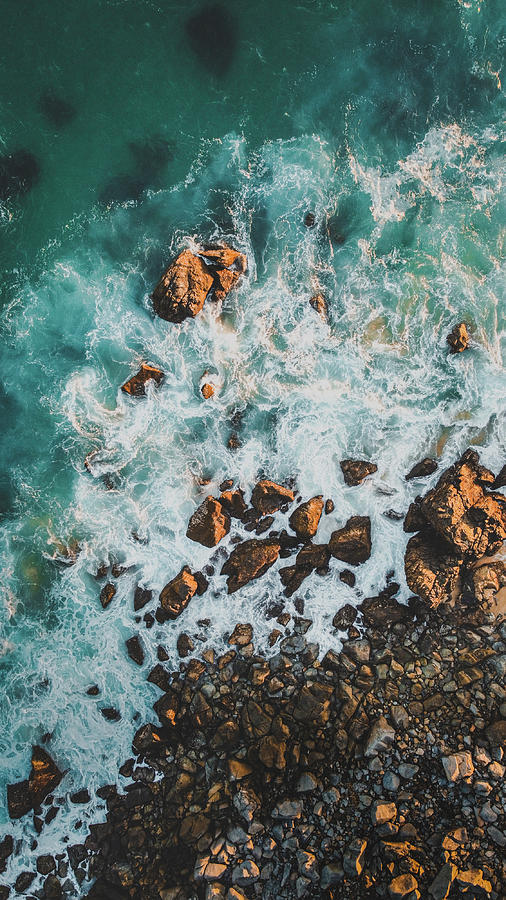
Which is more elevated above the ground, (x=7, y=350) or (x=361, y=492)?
(x=7, y=350)

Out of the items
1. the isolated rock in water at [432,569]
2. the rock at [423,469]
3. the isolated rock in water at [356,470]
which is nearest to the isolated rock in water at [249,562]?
the isolated rock in water at [356,470]

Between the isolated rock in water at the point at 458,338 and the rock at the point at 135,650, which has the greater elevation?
the isolated rock in water at the point at 458,338

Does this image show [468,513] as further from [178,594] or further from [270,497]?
[178,594]

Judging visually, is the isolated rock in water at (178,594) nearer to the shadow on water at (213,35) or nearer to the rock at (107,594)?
the rock at (107,594)

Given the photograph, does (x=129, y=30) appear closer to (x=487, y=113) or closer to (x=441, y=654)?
(x=487, y=113)

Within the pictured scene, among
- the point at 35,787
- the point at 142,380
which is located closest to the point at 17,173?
the point at 142,380

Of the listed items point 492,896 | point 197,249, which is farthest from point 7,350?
point 492,896
